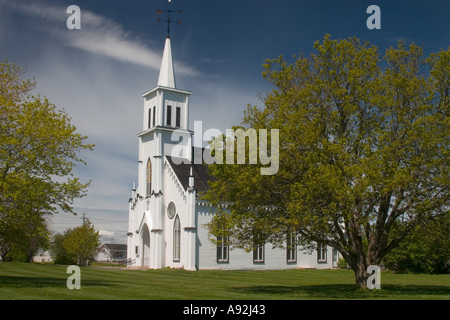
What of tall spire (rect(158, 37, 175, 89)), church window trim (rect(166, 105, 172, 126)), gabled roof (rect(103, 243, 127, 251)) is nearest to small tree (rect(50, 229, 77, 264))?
church window trim (rect(166, 105, 172, 126))

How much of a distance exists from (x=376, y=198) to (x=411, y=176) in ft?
5.66

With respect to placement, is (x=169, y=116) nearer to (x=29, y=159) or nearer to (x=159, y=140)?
(x=159, y=140)

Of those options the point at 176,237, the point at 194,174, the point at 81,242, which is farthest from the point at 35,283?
the point at 81,242

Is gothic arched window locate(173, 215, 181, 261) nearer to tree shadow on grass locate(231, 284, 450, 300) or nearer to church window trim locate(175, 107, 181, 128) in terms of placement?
church window trim locate(175, 107, 181, 128)

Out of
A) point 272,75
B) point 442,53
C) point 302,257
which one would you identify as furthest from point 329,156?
point 302,257

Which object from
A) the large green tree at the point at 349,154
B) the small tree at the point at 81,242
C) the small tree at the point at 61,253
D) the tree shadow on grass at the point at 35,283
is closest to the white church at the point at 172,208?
the small tree at the point at 81,242

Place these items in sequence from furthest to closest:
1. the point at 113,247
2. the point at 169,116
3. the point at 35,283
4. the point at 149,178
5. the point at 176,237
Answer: the point at 113,247 < the point at 169,116 < the point at 149,178 < the point at 176,237 < the point at 35,283

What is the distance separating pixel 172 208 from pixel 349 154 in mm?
31147

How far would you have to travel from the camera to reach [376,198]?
886 inches

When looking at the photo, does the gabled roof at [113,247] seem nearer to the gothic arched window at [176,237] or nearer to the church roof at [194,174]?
the church roof at [194,174]

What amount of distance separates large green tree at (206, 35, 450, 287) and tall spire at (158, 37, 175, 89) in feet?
106

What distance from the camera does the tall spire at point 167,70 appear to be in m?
56.8

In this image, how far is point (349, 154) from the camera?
74.5 feet
